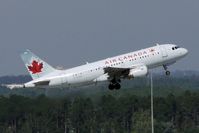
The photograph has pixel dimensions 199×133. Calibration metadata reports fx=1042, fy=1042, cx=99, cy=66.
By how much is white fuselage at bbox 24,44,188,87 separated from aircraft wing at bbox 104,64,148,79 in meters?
0.59

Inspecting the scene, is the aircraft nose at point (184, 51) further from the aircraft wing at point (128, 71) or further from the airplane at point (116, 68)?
the aircraft wing at point (128, 71)

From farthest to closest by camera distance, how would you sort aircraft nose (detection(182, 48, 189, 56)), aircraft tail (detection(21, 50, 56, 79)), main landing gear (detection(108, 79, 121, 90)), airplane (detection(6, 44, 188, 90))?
1. aircraft tail (detection(21, 50, 56, 79))
2. main landing gear (detection(108, 79, 121, 90))
3. aircraft nose (detection(182, 48, 189, 56))
4. airplane (detection(6, 44, 188, 90))

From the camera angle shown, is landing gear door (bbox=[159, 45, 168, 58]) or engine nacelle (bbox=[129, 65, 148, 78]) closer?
engine nacelle (bbox=[129, 65, 148, 78])

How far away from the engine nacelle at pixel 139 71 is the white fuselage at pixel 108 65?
77cm

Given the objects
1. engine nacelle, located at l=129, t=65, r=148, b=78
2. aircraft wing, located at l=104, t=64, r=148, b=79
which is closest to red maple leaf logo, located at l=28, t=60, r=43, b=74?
aircraft wing, located at l=104, t=64, r=148, b=79

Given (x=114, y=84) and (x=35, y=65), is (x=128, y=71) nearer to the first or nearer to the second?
(x=114, y=84)

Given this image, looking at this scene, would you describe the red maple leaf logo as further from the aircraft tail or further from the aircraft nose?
the aircraft nose

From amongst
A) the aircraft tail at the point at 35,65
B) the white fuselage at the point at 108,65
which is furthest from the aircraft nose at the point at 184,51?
the aircraft tail at the point at 35,65

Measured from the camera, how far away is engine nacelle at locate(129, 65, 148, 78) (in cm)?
15550

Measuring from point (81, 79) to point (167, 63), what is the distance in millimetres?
13277

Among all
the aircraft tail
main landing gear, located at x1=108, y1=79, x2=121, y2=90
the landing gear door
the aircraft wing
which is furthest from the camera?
the aircraft tail

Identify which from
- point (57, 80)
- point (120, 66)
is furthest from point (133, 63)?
point (57, 80)

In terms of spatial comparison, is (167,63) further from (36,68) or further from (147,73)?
(36,68)

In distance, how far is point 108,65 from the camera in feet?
516
